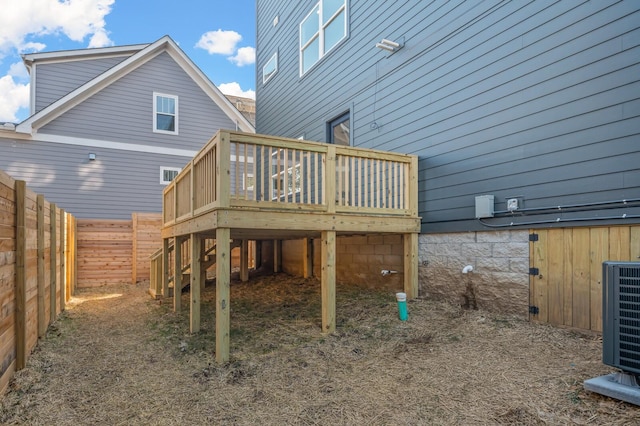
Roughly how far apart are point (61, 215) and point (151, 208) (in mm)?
5119

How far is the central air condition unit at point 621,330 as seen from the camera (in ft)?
8.74

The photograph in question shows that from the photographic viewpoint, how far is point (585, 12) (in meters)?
4.11

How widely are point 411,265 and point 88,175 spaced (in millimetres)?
9608

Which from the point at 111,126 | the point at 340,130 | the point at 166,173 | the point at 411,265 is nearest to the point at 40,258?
the point at 411,265

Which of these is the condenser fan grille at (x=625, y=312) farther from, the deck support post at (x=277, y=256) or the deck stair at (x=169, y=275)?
the deck support post at (x=277, y=256)

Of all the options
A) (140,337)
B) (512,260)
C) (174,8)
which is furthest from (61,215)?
(174,8)

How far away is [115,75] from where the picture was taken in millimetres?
11555

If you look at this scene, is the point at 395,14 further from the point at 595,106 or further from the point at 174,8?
the point at 174,8

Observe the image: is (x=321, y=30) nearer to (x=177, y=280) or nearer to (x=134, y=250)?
(x=177, y=280)

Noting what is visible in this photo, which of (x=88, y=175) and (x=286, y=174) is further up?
(x=88, y=175)

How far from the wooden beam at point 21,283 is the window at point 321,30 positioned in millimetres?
6445

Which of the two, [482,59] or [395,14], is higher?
[395,14]

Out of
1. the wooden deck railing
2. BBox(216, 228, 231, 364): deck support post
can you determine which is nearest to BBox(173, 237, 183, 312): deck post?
the wooden deck railing

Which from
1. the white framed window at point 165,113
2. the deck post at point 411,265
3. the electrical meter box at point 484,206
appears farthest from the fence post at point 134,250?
the electrical meter box at point 484,206
